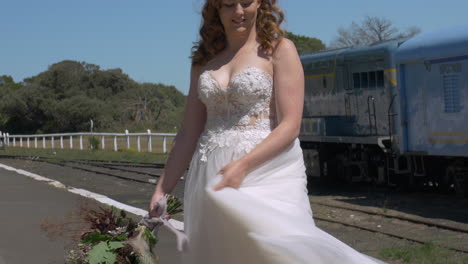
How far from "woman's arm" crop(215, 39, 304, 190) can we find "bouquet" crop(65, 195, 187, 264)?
0.52 meters

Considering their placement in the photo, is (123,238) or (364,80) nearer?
(123,238)

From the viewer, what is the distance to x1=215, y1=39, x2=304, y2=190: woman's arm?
3574 millimetres

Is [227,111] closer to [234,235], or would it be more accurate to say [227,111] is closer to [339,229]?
[234,235]

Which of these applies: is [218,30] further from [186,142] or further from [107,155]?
[107,155]

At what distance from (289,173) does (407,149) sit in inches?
505

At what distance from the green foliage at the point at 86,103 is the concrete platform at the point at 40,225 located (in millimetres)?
37222

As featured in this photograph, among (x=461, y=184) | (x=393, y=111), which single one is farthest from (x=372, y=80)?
(x=461, y=184)

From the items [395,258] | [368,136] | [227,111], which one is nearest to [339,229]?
[395,258]

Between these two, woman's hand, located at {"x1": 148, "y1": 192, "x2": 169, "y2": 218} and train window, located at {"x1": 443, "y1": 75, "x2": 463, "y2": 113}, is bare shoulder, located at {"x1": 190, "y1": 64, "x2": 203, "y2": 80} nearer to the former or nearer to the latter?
woman's hand, located at {"x1": 148, "y1": 192, "x2": 169, "y2": 218}

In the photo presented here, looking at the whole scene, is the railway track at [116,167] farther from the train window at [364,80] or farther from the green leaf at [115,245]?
the green leaf at [115,245]

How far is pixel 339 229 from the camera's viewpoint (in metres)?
11.5

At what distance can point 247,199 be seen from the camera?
11.2ft

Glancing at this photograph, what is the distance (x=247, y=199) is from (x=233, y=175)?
0.15 m

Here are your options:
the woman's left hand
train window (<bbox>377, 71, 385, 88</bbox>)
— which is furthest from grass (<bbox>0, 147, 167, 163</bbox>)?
the woman's left hand
